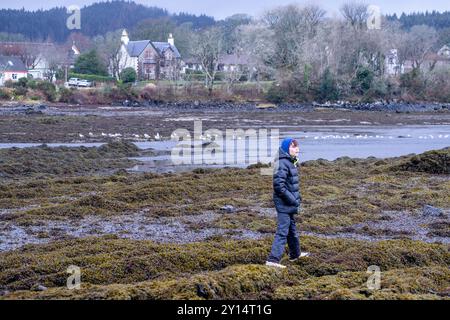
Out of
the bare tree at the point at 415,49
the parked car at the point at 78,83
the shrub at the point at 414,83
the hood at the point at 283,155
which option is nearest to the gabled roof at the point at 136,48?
the parked car at the point at 78,83

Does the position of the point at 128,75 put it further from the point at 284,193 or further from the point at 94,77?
the point at 284,193

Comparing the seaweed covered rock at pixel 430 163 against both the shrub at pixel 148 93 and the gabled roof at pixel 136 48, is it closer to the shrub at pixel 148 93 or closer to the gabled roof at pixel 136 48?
the shrub at pixel 148 93

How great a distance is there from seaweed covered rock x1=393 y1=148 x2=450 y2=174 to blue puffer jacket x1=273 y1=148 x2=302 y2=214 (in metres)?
14.6

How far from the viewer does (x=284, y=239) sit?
9930 millimetres

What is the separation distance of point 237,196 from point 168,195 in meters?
1.83

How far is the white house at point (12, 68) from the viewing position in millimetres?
90756

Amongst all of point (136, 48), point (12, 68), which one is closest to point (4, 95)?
→ point (12, 68)

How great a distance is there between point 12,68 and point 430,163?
264 feet

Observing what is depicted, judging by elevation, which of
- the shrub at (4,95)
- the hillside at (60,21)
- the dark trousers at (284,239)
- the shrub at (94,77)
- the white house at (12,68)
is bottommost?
the dark trousers at (284,239)

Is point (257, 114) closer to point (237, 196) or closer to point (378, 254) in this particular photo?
point (237, 196)

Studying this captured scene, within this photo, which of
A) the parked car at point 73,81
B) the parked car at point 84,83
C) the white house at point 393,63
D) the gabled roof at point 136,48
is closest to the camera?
the parked car at point 73,81

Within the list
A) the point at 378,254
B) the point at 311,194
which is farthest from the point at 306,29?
the point at 378,254

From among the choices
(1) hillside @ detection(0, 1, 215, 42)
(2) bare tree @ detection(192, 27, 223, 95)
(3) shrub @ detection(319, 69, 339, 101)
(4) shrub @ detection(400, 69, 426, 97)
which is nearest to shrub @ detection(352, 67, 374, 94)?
(3) shrub @ detection(319, 69, 339, 101)

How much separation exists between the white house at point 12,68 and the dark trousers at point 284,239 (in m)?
83.1
